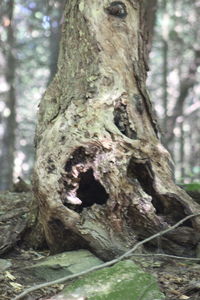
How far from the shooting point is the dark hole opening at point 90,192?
4.20m

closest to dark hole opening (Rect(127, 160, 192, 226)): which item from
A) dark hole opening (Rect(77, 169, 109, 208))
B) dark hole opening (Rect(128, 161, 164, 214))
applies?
dark hole opening (Rect(128, 161, 164, 214))

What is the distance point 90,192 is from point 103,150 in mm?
488

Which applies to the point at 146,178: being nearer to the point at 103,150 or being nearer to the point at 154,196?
the point at 154,196

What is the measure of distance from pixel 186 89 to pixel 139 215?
9100 millimetres

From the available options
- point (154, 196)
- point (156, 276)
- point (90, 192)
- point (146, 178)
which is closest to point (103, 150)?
point (90, 192)

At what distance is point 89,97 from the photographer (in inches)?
180

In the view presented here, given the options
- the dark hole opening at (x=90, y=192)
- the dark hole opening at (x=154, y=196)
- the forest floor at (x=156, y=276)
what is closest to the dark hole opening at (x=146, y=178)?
the dark hole opening at (x=154, y=196)

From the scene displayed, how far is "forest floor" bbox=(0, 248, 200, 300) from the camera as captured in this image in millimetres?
3143

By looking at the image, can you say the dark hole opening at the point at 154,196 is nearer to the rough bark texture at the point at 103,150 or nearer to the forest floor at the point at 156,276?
the rough bark texture at the point at 103,150

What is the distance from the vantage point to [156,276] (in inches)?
137

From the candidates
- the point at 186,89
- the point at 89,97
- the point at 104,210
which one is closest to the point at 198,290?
the point at 104,210

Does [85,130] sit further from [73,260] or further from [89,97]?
[73,260]

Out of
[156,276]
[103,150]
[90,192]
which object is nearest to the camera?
[156,276]

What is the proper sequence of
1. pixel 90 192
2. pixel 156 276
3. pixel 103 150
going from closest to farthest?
1. pixel 156 276
2. pixel 103 150
3. pixel 90 192
